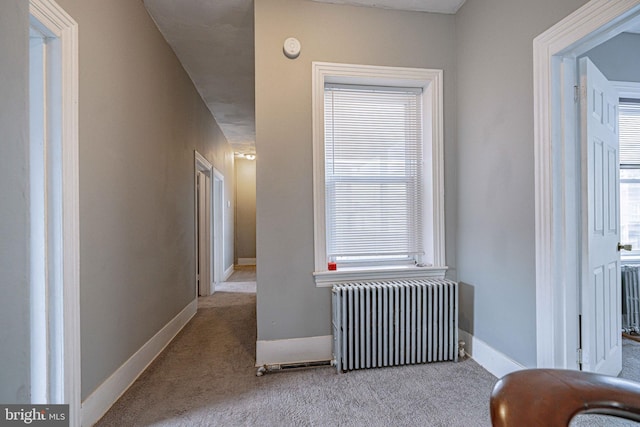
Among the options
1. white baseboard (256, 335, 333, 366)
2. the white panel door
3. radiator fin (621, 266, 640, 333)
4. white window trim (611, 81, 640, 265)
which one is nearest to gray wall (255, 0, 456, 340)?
white baseboard (256, 335, 333, 366)

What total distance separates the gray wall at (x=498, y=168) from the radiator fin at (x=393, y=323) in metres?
0.27

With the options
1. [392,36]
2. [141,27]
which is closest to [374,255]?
[392,36]

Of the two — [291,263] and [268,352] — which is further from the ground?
[291,263]

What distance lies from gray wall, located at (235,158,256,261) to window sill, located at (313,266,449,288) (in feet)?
20.1

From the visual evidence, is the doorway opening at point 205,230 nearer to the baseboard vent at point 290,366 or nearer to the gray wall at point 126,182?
the gray wall at point 126,182

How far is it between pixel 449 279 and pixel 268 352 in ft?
5.06

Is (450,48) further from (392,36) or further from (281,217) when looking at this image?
(281,217)

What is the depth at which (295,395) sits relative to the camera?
1915 millimetres

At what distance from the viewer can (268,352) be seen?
2283 millimetres

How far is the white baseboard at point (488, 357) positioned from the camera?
6.63ft

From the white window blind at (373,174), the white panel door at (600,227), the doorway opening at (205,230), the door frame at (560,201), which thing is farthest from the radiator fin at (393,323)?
the doorway opening at (205,230)

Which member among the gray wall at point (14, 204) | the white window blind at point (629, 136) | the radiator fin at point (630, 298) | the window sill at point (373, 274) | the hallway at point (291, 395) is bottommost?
the hallway at point (291, 395)

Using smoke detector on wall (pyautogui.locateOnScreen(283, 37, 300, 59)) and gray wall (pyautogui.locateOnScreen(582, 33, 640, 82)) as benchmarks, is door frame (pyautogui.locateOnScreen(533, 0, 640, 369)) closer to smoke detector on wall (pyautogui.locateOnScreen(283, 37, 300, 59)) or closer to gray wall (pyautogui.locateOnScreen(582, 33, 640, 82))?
gray wall (pyautogui.locateOnScreen(582, 33, 640, 82))

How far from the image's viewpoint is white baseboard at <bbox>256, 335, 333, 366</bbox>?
2.28 meters
